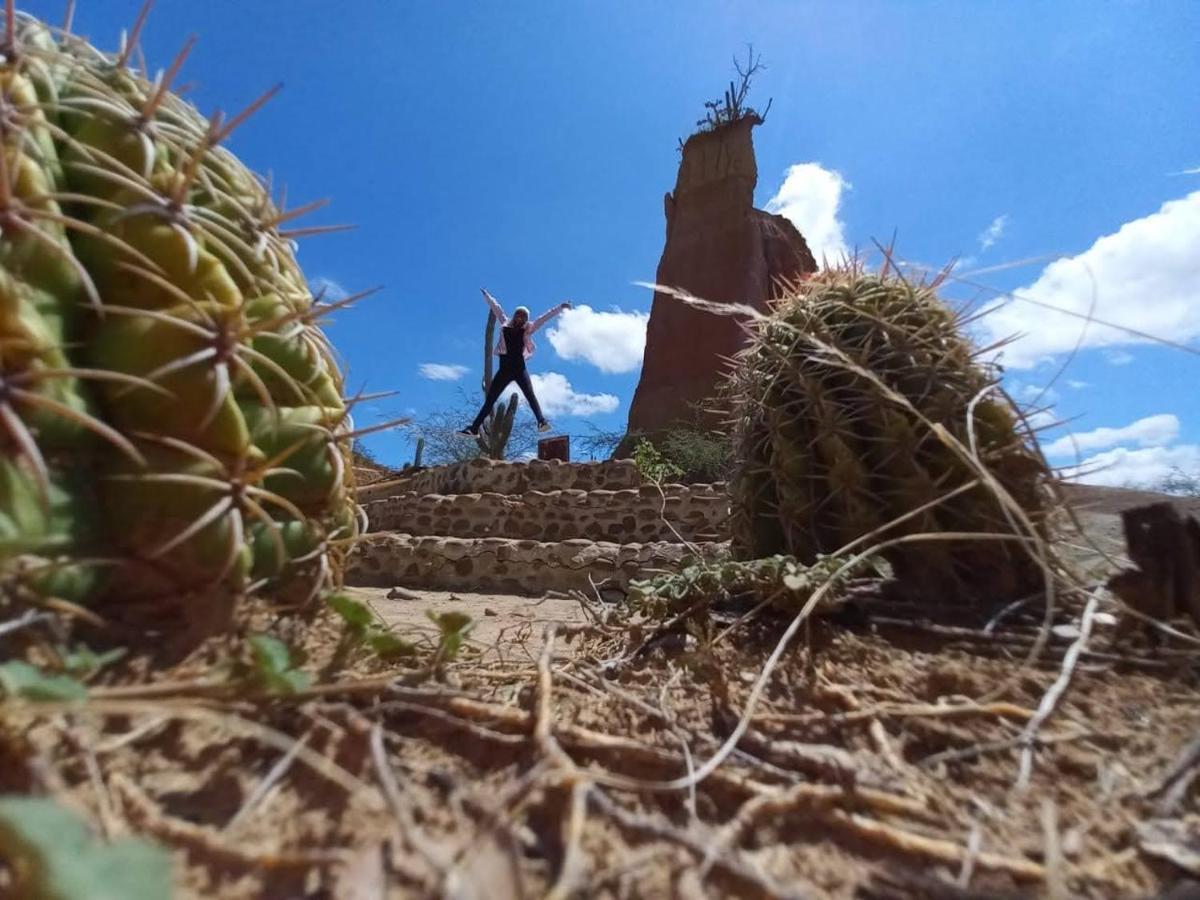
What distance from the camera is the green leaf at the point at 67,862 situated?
40 centimetres

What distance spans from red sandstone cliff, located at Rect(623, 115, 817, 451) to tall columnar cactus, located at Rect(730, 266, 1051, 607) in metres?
14.1

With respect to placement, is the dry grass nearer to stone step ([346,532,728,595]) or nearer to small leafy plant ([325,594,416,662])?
small leafy plant ([325,594,416,662])

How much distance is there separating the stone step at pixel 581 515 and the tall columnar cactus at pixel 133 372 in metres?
4.98

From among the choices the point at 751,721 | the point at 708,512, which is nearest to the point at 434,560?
the point at 708,512

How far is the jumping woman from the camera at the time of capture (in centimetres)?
1055

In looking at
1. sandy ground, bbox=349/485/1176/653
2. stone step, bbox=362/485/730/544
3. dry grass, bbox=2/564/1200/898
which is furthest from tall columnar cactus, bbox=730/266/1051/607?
stone step, bbox=362/485/730/544

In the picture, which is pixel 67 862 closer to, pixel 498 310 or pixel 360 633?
pixel 360 633

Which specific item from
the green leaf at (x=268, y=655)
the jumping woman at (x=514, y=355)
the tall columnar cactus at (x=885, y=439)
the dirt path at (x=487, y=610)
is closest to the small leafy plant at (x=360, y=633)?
the green leaf at (x=268, y=655)

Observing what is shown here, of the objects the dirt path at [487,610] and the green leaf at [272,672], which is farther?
the dirt path at [487,610]

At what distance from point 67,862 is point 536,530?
6.02 meters

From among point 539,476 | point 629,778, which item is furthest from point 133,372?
point 539,476

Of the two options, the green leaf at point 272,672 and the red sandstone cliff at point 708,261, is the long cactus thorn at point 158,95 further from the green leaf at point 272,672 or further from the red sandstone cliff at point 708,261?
the red sandstone cliff at point 708,261

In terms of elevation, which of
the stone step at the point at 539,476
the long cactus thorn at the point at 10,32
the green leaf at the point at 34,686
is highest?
the stone step at the point at 539,476

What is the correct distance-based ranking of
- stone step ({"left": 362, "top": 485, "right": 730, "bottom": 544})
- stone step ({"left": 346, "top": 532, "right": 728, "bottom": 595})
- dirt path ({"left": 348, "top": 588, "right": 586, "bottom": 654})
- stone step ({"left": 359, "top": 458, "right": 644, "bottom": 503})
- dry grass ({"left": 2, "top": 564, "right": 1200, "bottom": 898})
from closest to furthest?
dry grass ({"left": 2, "top": 564, "right": 1200, "bottom": 898})
dirt path ({"left": 348, "top": 588, "right": 586, "bottom": 654})
stone step ({"left": 346, "top": 532, "right": 728, "bottom": 595})
stone step ({"left": 362, "top": 485, "right": 730, "bottom": 544})
stone step ({"left": 359, "top": 458, "right": 644, "bottom": 503})
